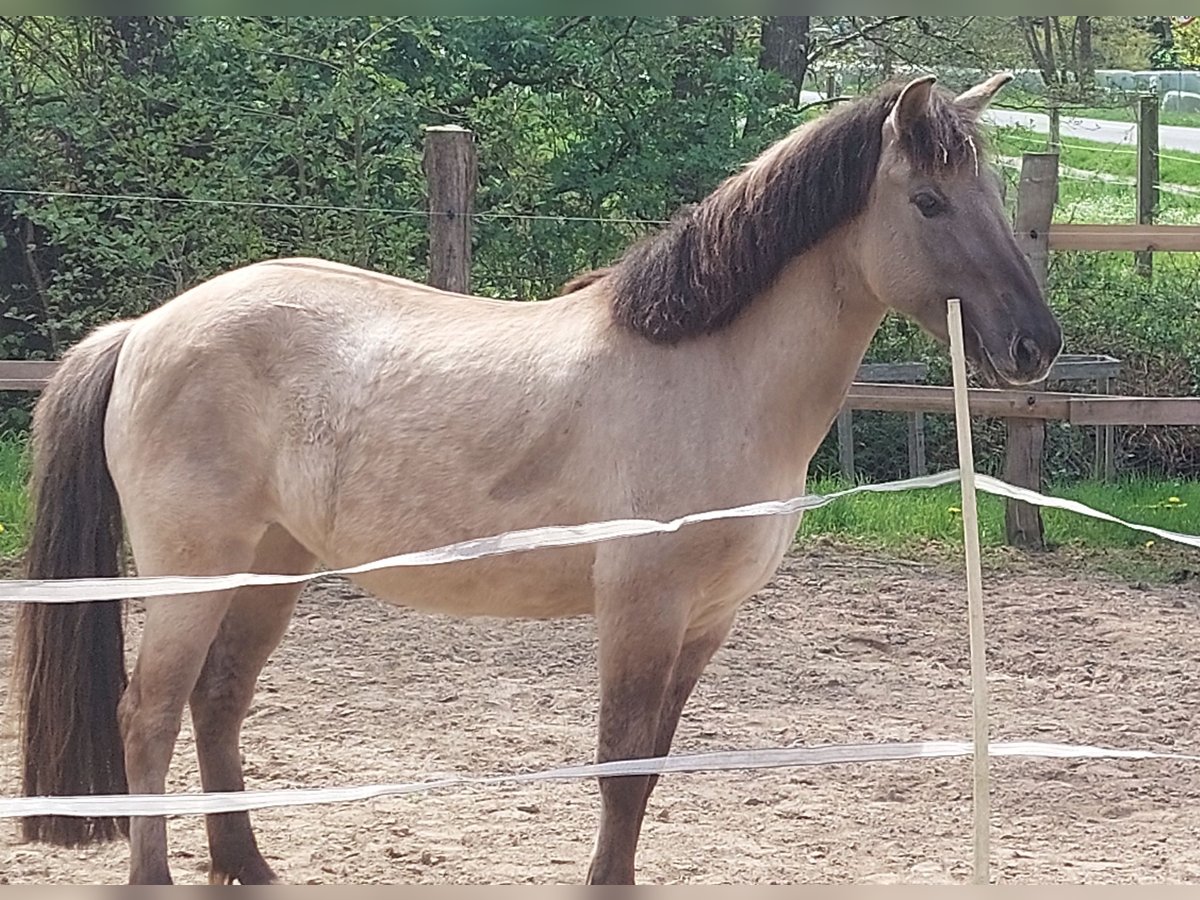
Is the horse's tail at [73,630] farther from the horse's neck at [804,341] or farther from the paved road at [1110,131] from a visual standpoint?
the paved road at [1110,131]

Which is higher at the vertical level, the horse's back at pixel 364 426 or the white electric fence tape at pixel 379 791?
the horse's back at pixel 364 426

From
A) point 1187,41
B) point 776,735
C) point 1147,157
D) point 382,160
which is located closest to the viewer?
point 776,735

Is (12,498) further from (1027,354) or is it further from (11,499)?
(1027,354)

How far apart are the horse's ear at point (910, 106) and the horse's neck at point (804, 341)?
0.85ft

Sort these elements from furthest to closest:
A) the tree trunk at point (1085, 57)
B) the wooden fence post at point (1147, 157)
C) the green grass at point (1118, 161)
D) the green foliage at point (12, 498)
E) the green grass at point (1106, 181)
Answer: the green grass at point (1118, 161) < the tree trunk at point (1085, 57) < the green grass at point (1106, 181) < the wooden fence post at point (1147, 157) < the green foliage at point (12, 498)

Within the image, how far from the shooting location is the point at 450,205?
21.1 feet

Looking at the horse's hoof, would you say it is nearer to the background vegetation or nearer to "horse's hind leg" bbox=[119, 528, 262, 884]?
"horse's hind leg" bbox=[119, 528, 262, 884]

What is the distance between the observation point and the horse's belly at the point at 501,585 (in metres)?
3.32

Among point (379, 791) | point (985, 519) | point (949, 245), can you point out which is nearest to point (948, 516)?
point (985, 519)

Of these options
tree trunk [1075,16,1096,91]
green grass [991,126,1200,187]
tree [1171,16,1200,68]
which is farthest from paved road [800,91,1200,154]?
tree trunk [1075,16,1096,91]

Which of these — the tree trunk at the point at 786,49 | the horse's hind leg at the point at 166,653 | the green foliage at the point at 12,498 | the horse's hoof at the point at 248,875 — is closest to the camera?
the horse's hind leg at the point at 166,653

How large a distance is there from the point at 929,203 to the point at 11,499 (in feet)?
17.4

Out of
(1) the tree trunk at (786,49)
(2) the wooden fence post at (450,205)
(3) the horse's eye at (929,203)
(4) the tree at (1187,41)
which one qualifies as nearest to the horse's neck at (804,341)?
(3) the horse's eye at (929,203)

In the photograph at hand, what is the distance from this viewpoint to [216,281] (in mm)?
3652
